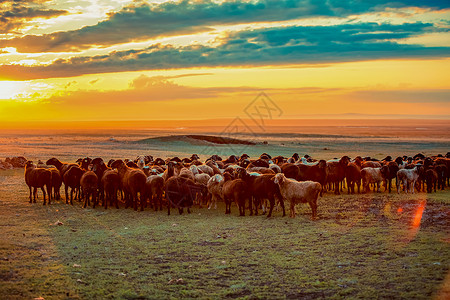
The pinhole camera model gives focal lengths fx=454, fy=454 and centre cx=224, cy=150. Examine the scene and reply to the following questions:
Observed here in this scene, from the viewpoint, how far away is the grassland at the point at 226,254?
886 centimetres

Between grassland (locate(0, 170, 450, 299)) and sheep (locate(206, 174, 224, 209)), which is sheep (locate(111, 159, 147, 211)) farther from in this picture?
sheep (locate(206, 174, 224, 209))

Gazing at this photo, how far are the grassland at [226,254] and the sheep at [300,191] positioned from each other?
0.60 m

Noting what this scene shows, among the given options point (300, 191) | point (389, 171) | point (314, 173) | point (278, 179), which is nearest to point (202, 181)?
point (278, 179)

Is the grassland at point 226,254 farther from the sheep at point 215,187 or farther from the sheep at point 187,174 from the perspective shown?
the sheep at point 187,174

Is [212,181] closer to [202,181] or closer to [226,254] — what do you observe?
[202,181]

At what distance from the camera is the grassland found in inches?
349

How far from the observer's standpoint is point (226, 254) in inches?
448

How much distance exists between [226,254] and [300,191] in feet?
17.8

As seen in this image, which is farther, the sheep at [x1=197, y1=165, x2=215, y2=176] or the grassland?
the sheep at [x1=197, y1=165, x2=215, y2=176]

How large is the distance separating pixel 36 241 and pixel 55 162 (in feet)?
38.4

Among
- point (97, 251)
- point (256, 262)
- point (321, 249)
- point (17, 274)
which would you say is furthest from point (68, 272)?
point (321, 249)

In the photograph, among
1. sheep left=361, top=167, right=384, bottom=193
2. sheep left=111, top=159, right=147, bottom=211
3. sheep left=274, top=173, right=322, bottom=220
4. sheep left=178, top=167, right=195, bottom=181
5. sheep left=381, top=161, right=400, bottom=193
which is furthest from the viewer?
sheep left=361, top=167, right=384, bottom=193

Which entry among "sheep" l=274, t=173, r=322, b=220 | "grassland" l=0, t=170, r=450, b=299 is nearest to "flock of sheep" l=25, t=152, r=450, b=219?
"sheep" l=274, t=173, r=322, b=220

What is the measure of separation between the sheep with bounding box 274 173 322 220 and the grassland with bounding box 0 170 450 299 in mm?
599
